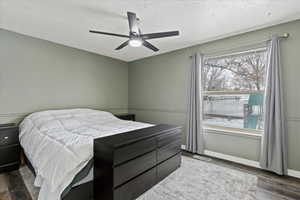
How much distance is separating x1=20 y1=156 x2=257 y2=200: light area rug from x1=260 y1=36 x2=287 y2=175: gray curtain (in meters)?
0.45

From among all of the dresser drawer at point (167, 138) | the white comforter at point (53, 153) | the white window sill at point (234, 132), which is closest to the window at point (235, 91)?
the white window sill at point (234, 132)

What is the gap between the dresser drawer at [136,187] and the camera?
5.28 ft

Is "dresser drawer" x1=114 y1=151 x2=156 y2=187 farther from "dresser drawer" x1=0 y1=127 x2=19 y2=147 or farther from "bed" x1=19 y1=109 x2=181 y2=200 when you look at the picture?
"dresser drawer" x1=0 y1=127 x2=19 y2=147

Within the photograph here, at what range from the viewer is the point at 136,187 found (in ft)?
5.91

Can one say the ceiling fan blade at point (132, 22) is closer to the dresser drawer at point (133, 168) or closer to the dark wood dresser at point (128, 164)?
the dark wood dresser at point (128, 164)

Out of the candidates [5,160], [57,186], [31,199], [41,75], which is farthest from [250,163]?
[41,75]

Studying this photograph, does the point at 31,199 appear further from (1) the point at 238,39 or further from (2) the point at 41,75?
(1) the point at 238,39

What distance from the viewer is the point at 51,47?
3391 mm

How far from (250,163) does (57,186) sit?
3161 millimetres

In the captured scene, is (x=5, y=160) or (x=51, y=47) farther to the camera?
(x=51, y=47)

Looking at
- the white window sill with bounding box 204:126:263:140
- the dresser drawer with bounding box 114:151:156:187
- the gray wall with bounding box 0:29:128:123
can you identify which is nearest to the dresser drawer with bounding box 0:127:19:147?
the gray wall with bounding box 0:29:128:123

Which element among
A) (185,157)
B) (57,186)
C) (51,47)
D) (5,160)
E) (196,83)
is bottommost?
(185,157)

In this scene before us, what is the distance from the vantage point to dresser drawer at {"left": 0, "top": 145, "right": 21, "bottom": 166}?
2502 millimetres

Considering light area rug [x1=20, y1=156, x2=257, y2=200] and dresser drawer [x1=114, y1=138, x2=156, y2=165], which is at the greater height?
dresser drawer [x1=114, y1=138, x2=156, y2=165]
